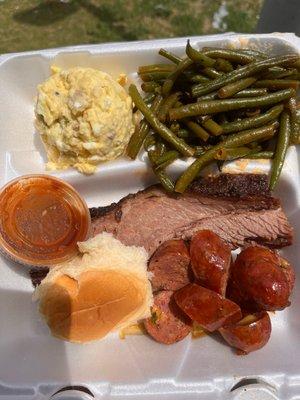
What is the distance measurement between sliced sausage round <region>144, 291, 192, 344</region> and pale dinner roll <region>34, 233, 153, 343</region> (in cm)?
10

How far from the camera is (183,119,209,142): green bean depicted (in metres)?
3.11

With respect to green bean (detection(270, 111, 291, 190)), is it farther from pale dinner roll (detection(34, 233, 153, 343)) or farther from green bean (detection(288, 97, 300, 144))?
pale dinner roll (detection(34, 233, 153, 343))

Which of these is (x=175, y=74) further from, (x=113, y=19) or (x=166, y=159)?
(x=113, y=19)

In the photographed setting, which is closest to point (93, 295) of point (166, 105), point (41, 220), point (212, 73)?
point (41, 220)

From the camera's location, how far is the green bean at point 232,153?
10.0ft

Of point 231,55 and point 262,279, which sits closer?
point 262,279

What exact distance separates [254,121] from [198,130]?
382 mm

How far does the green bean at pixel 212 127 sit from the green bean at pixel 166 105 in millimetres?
269

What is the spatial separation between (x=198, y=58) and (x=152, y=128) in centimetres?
56

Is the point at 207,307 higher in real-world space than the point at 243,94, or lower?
lower

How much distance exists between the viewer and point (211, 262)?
2871mm

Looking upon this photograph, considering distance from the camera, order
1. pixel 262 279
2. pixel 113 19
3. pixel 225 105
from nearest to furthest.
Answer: pixel 262 279, pixel 225 105, pixel 113 19

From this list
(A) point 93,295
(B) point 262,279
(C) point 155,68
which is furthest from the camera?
(C) point 155,68

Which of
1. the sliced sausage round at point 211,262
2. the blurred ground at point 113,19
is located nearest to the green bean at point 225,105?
the sliced sausage round at point 211,262
